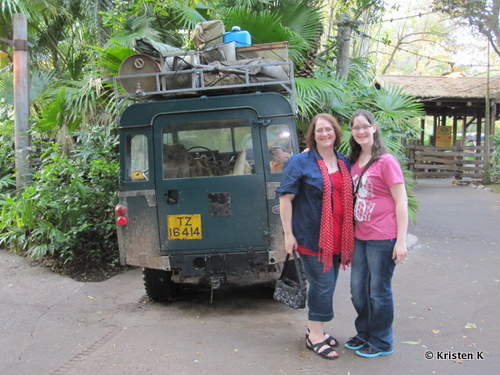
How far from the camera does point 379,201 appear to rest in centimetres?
345

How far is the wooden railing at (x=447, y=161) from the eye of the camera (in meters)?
18.5

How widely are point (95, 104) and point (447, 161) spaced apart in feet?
50.8

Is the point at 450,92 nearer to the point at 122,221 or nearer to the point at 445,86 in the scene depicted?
the point at 445,86

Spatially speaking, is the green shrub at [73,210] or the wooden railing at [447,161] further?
the wooden railing at [447,161]

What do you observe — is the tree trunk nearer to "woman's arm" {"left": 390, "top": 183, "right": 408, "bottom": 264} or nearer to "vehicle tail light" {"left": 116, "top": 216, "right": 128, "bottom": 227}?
"vehicle tail light" {"left": 116, "top": 216, "right": 128, "bottom": 227}

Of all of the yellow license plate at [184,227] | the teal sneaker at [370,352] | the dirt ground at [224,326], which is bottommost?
the dirt ground at [224,326]

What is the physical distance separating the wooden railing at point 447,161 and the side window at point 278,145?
15371mm

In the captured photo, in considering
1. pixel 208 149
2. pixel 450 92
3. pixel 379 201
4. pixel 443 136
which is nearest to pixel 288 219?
pixel 379 201

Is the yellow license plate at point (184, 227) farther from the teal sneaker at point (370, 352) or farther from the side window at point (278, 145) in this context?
the teal sneaker at point (370, 352)

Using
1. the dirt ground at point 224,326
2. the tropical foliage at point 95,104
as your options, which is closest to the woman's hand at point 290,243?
the dirt ground at point 224,326

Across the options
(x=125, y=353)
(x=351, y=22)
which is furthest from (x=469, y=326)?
(x=351, y=22)

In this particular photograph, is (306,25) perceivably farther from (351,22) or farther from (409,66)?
(409,66)

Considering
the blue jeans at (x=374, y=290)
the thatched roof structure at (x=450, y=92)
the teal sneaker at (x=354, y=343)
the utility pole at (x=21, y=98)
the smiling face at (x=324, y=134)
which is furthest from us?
the thatched roof structure at (x=450, y=92)

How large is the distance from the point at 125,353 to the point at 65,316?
1452mm
